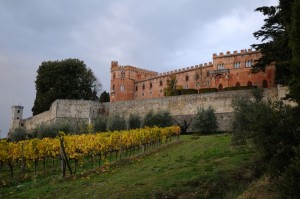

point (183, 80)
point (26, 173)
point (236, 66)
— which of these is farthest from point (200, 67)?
point (26, 173)

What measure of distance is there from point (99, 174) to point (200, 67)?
49812 millimetres

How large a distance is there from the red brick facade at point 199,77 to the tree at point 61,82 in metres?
8.47

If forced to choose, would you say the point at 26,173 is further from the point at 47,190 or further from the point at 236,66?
the point at 236,66

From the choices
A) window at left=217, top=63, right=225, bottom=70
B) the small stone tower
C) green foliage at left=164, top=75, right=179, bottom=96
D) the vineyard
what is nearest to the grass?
the vineyard

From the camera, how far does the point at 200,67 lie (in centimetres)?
6488

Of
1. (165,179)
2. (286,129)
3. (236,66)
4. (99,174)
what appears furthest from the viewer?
(236,66)

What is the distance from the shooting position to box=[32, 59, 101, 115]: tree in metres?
62.2

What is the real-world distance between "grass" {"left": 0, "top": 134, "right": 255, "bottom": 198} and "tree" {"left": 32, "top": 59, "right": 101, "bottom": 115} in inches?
1759

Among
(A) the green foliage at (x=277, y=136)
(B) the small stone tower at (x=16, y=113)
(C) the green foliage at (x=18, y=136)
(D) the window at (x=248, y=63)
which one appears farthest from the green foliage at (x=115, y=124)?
(B) the small stone tower at (x=16, y=113)

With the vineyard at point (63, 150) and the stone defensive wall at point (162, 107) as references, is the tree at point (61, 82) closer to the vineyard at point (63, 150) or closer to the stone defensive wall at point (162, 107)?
the stone defensive wall at point (162, 107)

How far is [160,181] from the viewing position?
13977 mm

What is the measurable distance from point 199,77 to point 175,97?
695 inches

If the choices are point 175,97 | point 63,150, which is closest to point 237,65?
point 175,97

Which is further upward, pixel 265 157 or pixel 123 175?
pixel 265 157
